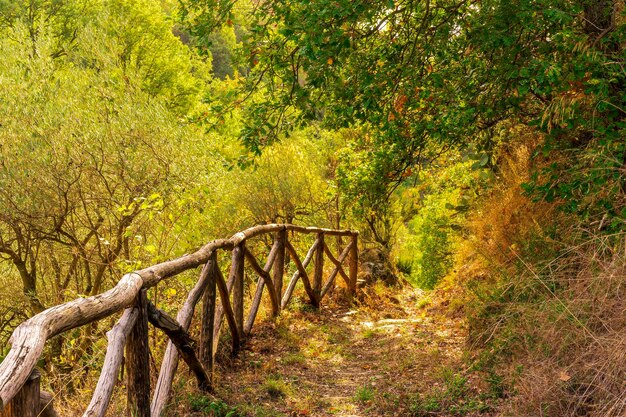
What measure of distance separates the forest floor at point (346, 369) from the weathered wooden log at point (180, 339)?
221 millimetres

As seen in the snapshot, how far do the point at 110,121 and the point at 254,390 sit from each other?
6.32 meters

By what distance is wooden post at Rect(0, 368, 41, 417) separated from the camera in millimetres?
2150

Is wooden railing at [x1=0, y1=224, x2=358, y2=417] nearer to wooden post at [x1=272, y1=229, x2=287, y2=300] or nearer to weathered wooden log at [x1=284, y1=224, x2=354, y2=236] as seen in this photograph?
wooden post at [x1=272, y1=229, x2=287, y2=300]

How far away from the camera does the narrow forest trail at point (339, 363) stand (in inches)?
218

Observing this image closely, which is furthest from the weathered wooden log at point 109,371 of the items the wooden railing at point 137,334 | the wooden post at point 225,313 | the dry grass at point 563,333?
the dry grass at point 563,333

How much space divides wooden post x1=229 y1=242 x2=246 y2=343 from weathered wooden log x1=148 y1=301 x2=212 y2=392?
151 centimetres

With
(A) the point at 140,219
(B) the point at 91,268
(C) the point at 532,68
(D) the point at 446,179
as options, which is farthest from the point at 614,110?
(B) the point at 91,268

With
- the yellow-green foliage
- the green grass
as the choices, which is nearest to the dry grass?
the green grass

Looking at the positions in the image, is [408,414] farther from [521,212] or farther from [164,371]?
[521,212]

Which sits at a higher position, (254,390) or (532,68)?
(532,68)

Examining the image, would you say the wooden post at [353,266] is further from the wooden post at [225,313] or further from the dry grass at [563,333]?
the wooden post at [225,313]

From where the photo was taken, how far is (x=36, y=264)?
11.2 metres

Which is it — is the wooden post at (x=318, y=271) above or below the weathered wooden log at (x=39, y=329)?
below

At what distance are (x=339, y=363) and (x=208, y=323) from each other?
2.62 m
